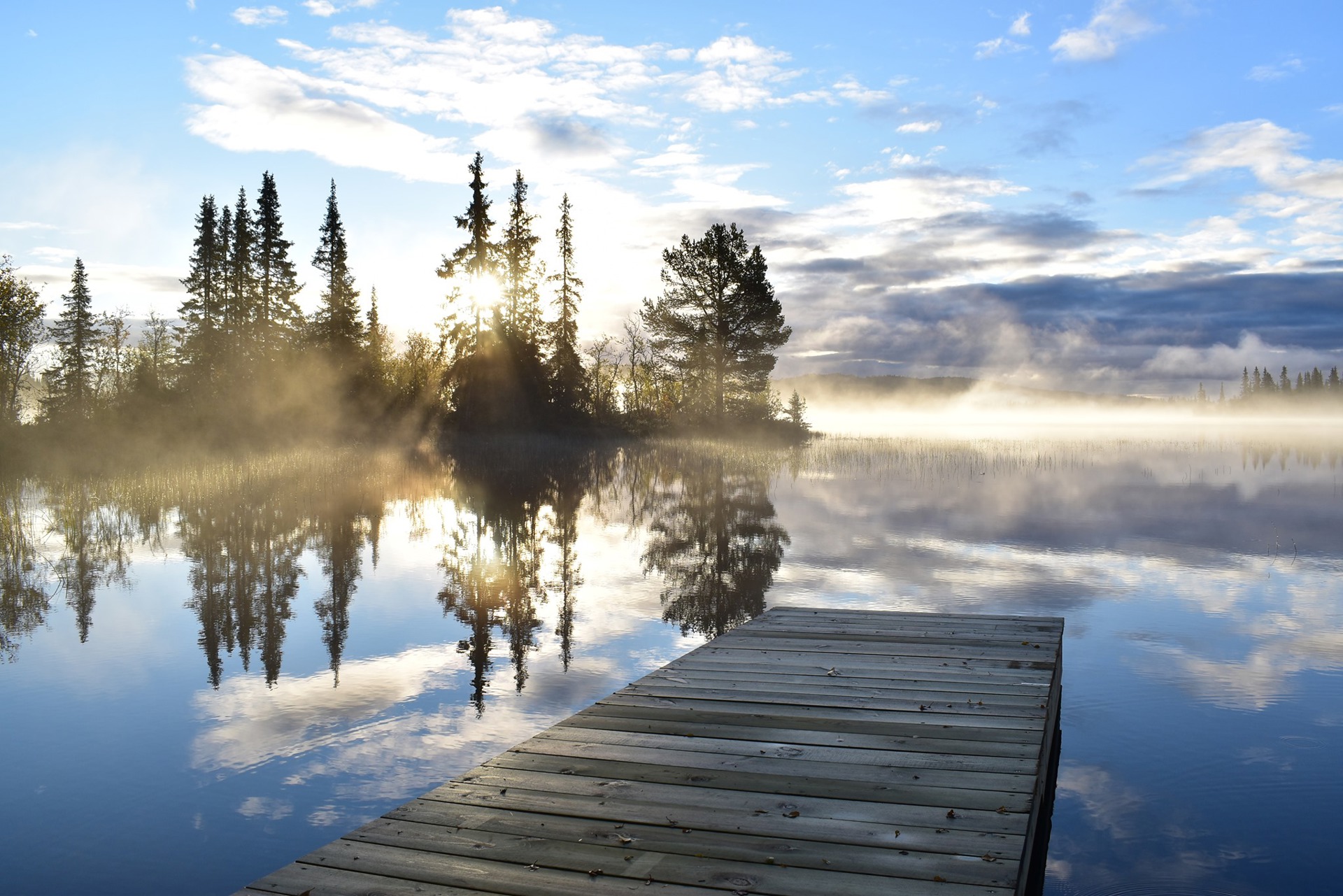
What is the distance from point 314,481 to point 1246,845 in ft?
81.6

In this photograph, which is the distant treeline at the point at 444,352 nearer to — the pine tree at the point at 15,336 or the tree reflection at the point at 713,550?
the pine tree at the point at 15,336

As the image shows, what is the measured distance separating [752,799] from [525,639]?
596 centimetres

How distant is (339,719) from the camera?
757 centimetres

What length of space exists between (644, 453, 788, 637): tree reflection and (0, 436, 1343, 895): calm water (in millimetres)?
98

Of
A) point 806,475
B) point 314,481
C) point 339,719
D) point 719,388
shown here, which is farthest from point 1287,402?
point 339,719

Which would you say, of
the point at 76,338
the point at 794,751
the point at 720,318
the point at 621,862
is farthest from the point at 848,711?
the point at 76,338

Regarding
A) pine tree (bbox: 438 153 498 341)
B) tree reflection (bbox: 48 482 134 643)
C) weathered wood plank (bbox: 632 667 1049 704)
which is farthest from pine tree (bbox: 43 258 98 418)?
weathered wood plank (bbox: 632 667 1049 704)

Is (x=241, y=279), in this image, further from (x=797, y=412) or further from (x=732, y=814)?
(x=732, y=814)

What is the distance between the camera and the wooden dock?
12.4 feet

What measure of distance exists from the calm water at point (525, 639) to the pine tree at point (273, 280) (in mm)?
33303

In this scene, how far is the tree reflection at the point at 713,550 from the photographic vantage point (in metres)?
Answer: 11.9

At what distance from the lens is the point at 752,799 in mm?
4629

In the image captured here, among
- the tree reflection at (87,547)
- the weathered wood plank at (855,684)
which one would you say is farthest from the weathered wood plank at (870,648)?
the tree reflection at (87,547)

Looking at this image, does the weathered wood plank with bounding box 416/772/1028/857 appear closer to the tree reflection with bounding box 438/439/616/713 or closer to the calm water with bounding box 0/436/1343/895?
the calm water with bounding box 0/436/1343/895
